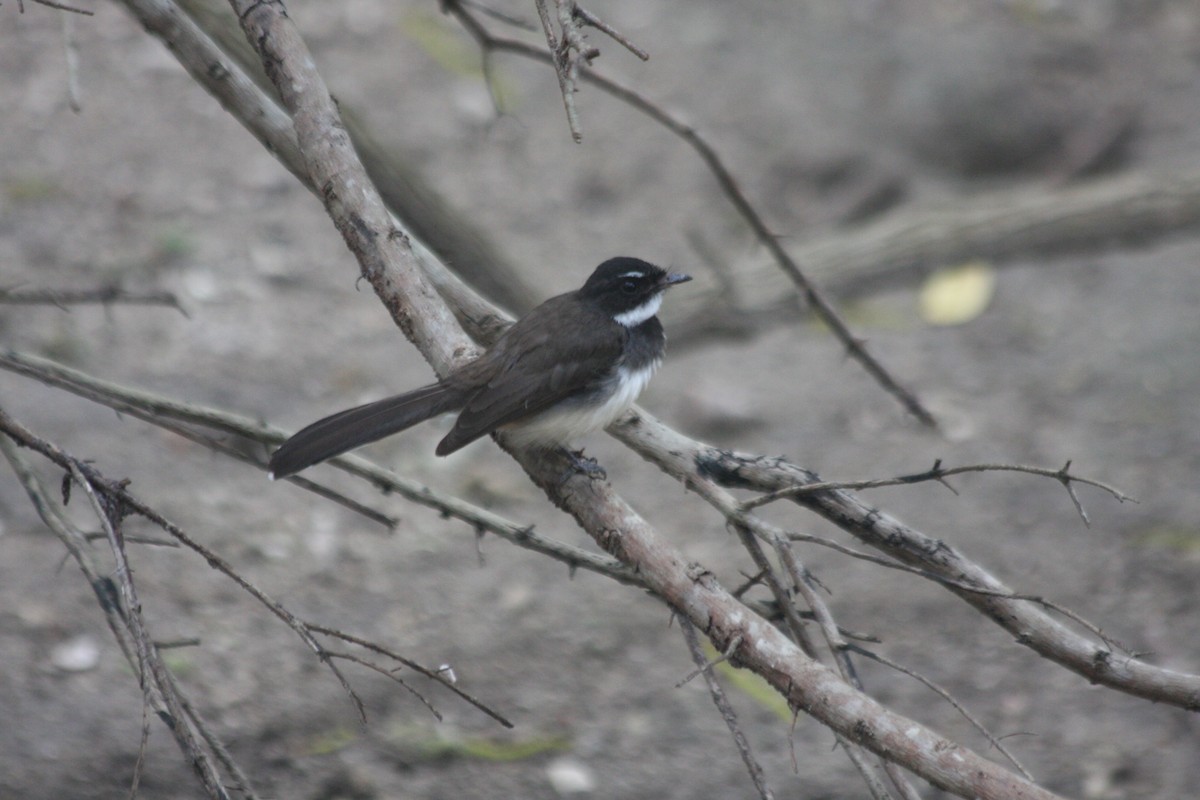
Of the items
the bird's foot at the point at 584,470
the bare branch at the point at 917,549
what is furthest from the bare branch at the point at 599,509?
the bare branch at the point at 917,549

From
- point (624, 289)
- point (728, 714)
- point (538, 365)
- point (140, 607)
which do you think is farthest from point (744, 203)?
point (140, 607)

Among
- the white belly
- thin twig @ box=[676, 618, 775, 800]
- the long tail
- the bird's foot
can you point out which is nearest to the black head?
the white belly

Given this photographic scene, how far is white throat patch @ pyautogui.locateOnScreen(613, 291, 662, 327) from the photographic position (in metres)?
4.99

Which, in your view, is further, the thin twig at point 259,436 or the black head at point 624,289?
the black head at point 624,289

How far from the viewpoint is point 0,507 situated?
6.53 metres

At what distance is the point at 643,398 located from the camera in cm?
845

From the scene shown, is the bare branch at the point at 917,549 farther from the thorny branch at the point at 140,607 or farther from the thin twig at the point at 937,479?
the thorny branch at the point at 140,607

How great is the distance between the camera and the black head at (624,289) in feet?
16.4

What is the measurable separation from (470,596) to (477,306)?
2.70 m

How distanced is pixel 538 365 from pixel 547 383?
0.11 metres

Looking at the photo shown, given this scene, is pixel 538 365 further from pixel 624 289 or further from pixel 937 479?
pixel 937 479

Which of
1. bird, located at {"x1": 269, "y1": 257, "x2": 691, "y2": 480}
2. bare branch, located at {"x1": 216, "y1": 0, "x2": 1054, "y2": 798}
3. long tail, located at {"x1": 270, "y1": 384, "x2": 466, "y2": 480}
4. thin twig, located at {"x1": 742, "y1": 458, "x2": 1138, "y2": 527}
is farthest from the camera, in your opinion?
bird, located at {"x1": 269, "y1": 257, "x2": 691, "y2": 480}

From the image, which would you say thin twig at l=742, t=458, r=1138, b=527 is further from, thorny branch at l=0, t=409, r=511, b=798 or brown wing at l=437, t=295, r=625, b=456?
brown wing at l=437, t=295, r=625, b=456

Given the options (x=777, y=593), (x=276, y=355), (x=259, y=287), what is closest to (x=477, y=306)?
(x=777, y=593)
